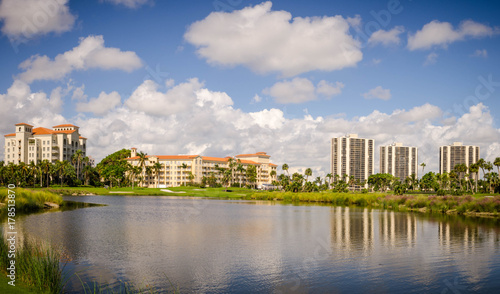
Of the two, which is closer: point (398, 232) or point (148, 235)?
point (148, 235)

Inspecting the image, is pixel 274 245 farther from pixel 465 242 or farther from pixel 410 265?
pixel 465 242

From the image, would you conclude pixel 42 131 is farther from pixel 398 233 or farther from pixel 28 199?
pixel 398 233

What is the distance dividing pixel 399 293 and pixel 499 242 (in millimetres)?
22076

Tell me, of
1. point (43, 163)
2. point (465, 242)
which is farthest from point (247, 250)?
point (43, 163)

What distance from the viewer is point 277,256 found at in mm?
28750

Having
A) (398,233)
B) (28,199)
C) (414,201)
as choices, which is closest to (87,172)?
(28,199)

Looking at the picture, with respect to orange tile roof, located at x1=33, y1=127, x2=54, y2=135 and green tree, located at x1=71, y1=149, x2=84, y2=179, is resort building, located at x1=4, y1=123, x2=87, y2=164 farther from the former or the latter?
green tree, located at x1=71, y1=149, x2=84, y2=179

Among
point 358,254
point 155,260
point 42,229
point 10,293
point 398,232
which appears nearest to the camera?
point 10,293

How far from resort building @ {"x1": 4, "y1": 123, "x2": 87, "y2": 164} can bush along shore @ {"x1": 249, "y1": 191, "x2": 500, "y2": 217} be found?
98896 millimetres

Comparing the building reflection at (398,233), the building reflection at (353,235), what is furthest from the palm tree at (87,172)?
the building reflection at (398,233)

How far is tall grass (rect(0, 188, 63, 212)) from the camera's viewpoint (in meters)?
53.1

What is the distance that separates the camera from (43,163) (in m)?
135

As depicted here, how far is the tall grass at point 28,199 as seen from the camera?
2089 inches

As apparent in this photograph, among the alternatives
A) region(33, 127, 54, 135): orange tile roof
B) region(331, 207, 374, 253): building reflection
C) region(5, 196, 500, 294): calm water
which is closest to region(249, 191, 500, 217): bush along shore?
region(5, 196, 500, 294): calm water
